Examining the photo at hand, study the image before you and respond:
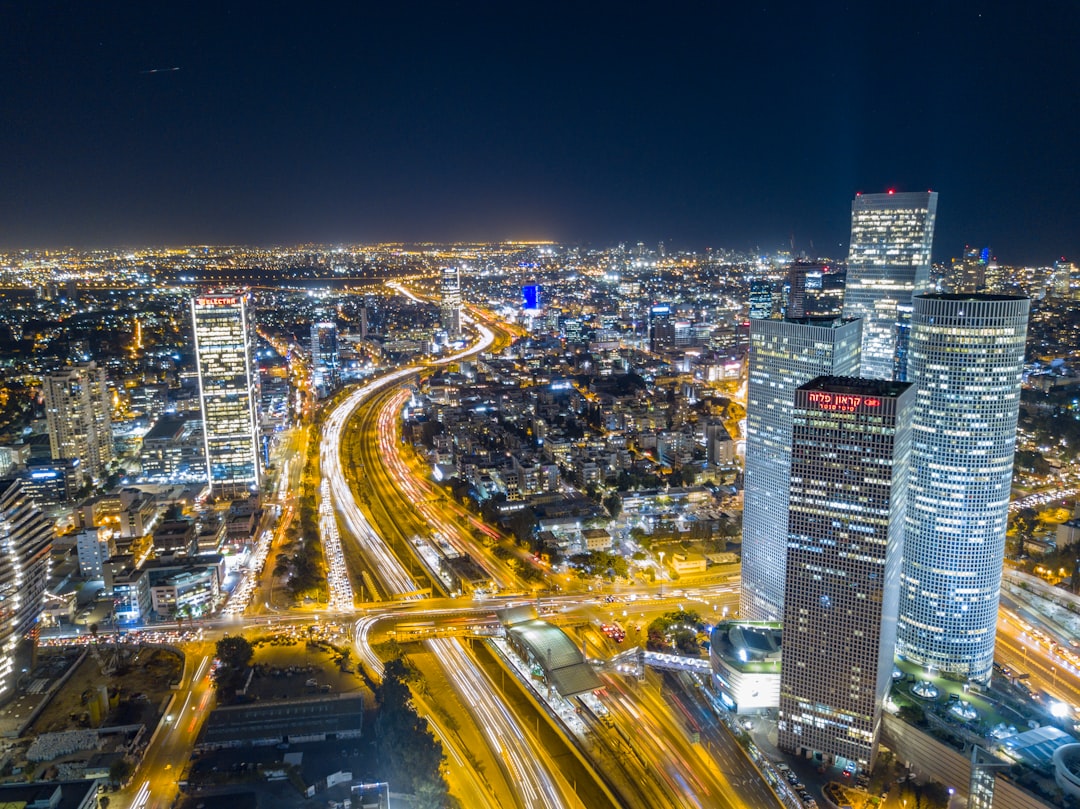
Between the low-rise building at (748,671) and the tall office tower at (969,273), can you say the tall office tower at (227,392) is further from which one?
the tall office tower at (969,273)

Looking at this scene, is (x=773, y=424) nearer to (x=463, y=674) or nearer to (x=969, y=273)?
(x=463, y=674)

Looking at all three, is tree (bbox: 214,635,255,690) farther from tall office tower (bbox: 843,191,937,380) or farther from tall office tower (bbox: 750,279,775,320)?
tall office tower (bbox: 750,279,775,320)

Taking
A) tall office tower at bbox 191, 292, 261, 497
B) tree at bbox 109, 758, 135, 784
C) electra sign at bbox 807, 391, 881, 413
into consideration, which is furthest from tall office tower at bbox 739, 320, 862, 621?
tall office tower at bbox 191, 292, 261, 497

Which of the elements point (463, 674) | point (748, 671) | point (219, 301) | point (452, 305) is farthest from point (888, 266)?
point (452, 305)

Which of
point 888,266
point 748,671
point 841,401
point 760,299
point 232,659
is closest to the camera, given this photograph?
point 841,401

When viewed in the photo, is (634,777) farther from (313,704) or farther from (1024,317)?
(1024,317)
